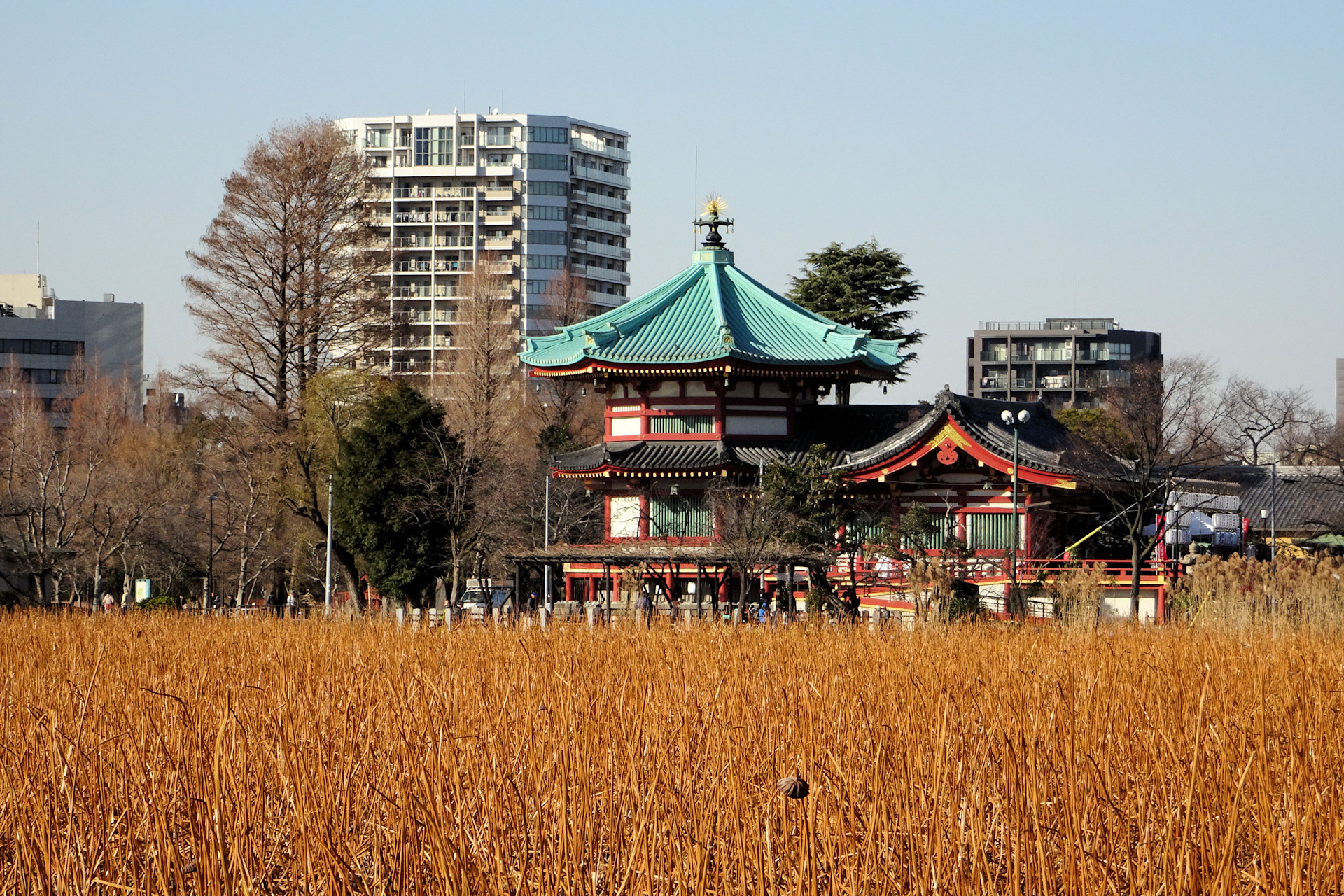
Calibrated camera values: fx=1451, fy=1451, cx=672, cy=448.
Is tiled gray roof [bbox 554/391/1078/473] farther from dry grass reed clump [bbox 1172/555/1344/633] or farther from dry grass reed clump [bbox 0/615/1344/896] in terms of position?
dry grass reed clump [bbox 0/615/1344/896]

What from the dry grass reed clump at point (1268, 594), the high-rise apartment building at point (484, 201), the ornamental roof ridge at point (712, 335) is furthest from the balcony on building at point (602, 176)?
the dry grass reed clump at point (1268, 594)

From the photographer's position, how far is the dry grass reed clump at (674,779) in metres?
2.96

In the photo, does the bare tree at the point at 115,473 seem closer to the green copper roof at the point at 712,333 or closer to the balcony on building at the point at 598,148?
the green copper roof at the point at 712,333

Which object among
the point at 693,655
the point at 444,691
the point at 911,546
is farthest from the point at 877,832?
the point at 911,546

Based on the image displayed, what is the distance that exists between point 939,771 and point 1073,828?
0.47 metres

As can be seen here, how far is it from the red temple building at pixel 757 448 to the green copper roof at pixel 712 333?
0.04 m

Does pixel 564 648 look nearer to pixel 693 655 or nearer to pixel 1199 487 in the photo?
pixel 693 655

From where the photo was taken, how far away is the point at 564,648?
8.06 m

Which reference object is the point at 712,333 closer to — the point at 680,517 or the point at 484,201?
the point at 680,517

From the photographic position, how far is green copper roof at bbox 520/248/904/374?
22.6 metres

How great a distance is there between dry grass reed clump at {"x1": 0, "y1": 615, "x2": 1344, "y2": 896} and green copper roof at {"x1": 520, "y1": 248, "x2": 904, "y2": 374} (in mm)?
15781

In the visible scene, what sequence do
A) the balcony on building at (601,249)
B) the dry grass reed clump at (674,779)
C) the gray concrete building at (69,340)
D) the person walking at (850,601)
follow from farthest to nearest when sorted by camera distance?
the balcony on building at (601,249) < the gray concrete building at (69,340) < the person walking at (850,601) < the dry grass reed clump at (674,779)

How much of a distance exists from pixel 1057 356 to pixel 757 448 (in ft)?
140

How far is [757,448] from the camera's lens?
22.7 metres
